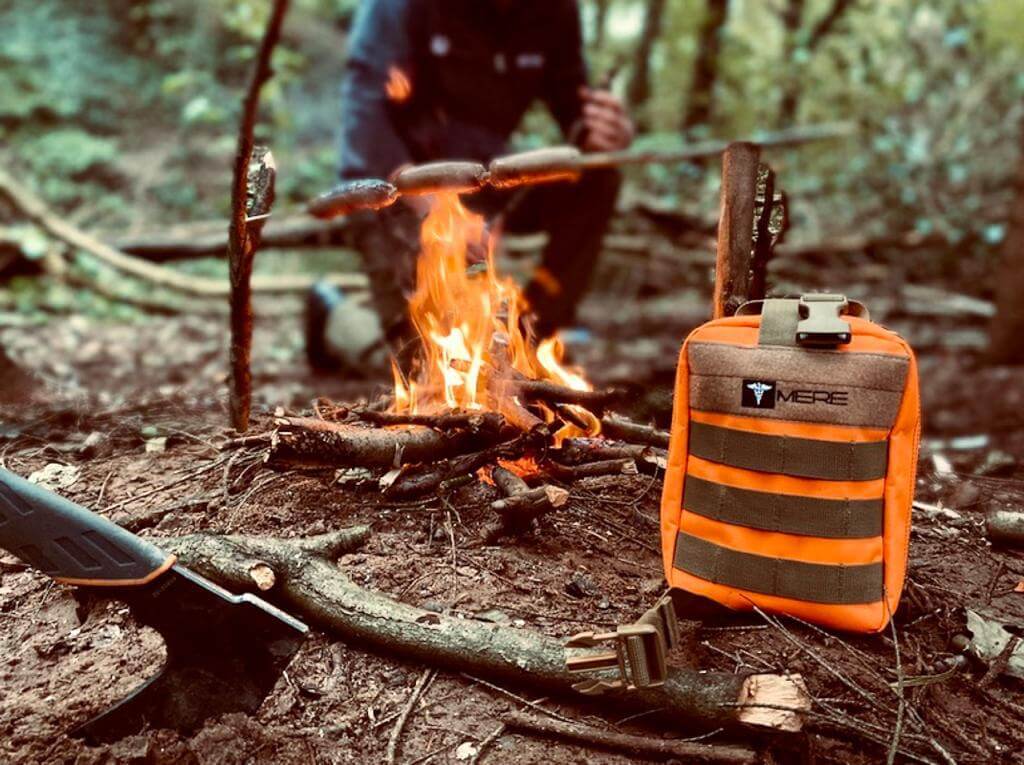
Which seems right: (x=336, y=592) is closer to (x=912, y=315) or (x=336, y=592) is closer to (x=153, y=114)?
(x=912, y=315)

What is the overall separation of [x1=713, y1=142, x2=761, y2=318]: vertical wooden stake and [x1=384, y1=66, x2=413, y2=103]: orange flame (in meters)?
3.52

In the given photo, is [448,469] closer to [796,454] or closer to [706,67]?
[796,454]

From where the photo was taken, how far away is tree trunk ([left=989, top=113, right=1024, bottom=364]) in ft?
19.5

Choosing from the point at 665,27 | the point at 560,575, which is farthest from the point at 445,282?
the point at 665,27

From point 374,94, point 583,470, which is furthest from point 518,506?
A: point 374,94

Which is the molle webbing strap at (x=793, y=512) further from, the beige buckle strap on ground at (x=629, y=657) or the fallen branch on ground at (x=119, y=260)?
the fallen branch on ground at (x=119, y=260)

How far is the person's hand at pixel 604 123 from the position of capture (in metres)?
5.21

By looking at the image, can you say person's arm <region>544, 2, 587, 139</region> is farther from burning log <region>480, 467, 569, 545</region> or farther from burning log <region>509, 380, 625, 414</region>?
burning log <region>480, 467, 569, 545</region>

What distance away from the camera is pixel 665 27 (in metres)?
15.1

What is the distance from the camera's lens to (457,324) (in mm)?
3334

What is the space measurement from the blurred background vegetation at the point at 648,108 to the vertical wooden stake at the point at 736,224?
21.9 ft

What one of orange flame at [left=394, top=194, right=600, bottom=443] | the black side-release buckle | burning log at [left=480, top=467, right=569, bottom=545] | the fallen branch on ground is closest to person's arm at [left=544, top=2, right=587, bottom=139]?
the fallen branch on ground

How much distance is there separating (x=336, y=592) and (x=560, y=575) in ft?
2.25

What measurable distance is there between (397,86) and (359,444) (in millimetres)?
3741
